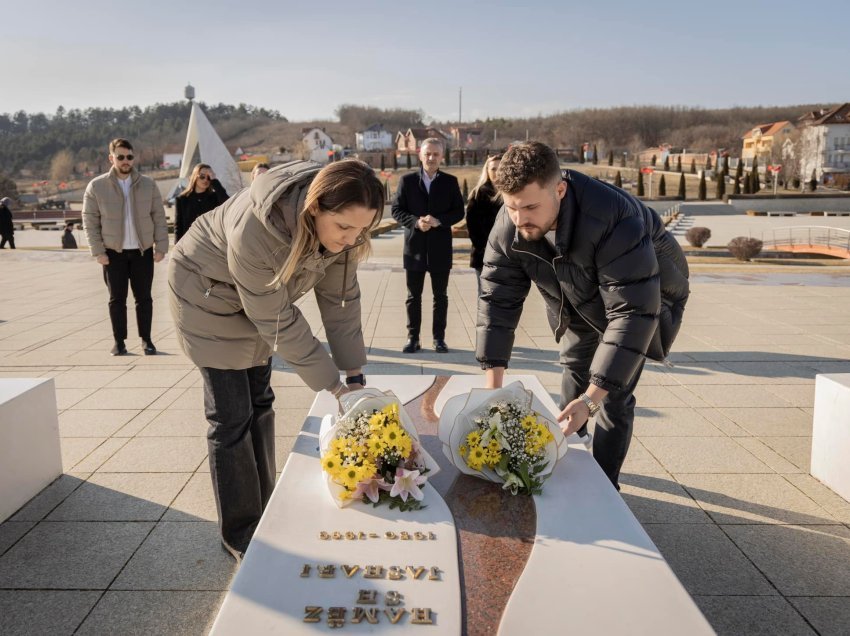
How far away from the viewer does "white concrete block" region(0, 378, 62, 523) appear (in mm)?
3115

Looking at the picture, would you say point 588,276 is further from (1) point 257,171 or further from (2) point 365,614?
(1) point 257,171

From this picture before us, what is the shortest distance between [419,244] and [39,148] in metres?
133

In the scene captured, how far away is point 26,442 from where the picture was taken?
326 centimetres

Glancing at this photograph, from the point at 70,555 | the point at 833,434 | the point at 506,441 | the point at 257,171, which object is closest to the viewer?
the point at 506,441

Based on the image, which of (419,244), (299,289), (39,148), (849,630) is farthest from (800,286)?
(39,148)

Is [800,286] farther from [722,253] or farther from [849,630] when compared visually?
[722,253]

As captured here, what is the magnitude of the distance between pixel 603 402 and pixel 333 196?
157cm

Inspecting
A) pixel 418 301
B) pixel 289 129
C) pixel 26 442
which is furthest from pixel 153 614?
pixel 289 129

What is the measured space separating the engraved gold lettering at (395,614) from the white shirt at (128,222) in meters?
5.03

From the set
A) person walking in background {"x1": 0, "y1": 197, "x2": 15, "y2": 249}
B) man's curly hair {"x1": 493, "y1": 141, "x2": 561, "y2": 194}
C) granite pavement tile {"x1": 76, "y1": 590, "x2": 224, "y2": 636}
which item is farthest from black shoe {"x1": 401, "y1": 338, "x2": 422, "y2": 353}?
person walking in background {"x1": 0, "y1": 197, "x2": 15, "y2": 249}

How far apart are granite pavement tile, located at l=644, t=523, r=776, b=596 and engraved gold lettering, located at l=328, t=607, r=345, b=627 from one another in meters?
1.46

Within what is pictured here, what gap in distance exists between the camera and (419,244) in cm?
625

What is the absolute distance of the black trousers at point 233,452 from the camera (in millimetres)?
2648

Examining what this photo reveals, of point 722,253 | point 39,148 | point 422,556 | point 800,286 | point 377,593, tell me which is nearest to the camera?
point 377,593
